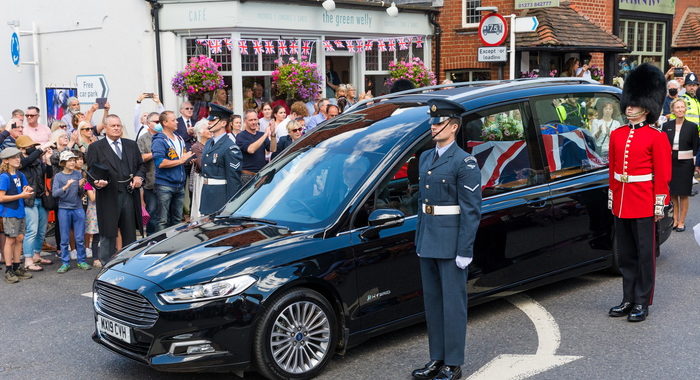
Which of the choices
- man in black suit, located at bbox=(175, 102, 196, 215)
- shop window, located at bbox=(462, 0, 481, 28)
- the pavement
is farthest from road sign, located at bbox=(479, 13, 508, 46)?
the pavement

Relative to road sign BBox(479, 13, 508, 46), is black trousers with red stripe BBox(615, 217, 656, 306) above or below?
below

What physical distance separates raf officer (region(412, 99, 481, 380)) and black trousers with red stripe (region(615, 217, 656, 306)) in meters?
2.23

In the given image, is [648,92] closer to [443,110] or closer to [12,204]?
[443,110]

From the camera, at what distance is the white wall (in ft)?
48.7

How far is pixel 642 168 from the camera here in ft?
22.0

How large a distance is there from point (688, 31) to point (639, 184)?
19.7 m

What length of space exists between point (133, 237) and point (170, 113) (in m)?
1.77

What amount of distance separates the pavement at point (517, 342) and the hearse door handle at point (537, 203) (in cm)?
95

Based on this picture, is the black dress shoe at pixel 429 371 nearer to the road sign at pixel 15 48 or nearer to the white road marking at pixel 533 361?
the white road marking at pixel 533 361

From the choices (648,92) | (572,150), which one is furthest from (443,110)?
(572,150)

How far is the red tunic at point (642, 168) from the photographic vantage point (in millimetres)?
6660

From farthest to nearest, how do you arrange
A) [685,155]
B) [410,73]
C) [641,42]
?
[641,42], [410,73], [685,155]

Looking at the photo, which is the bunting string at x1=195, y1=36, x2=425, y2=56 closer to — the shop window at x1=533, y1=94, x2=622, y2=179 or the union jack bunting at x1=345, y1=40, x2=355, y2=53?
the union jack bunting at x1=345, y1=40, x2=355, y2=53

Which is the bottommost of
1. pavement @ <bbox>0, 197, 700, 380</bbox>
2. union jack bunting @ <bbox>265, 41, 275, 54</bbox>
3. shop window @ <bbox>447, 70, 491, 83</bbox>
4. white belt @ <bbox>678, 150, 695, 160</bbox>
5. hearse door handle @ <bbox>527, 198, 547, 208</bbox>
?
pavement @ <bbox>0, 197, 700, 380</bbox>
